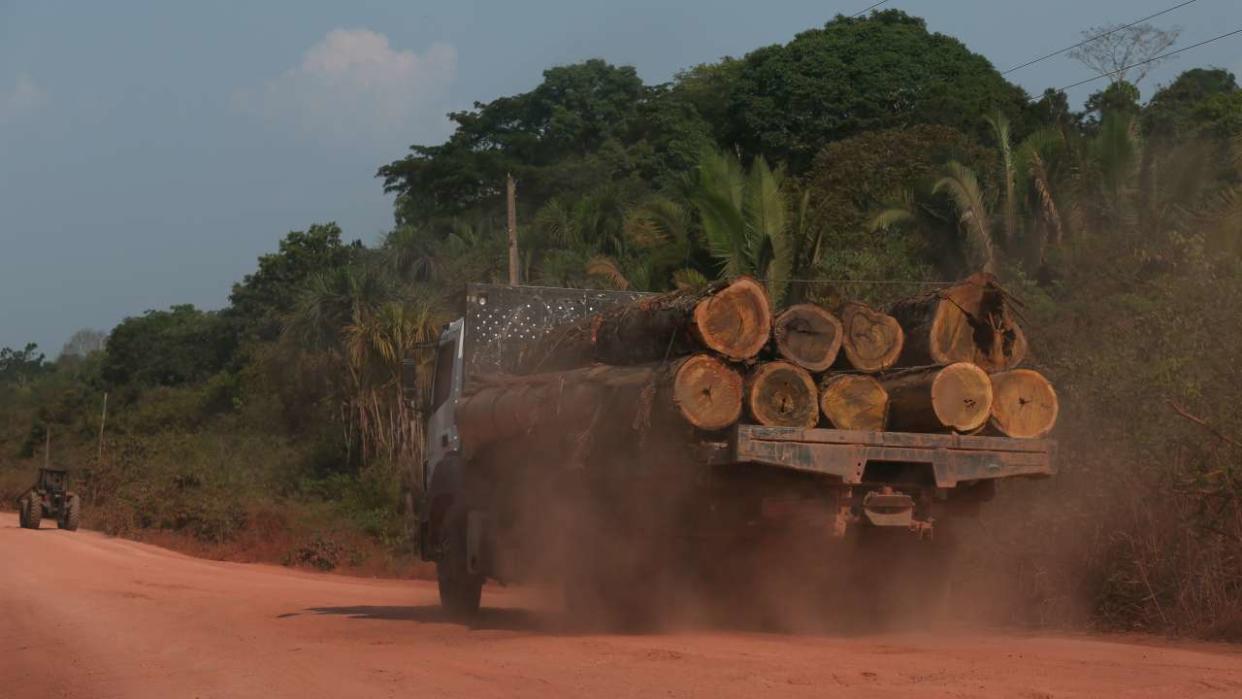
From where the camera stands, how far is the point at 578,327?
38.5 feet

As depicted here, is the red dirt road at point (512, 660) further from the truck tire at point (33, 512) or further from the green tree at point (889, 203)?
the truck tire at point (33, 512)

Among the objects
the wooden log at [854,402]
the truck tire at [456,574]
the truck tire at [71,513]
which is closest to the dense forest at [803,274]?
the truck tire at [71,513]

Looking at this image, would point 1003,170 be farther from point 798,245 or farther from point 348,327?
point 348,327

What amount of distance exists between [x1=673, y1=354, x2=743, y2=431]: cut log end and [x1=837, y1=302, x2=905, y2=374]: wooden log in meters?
0.96

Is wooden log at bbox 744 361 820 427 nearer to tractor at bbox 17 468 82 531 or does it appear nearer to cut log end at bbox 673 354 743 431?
cut log end at bbox 673 354 743 431

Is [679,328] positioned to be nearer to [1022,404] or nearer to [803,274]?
[1022,404]

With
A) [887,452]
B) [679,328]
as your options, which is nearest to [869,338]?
[887,452]

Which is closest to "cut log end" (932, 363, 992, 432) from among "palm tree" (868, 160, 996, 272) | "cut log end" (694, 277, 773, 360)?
"cut log end" (694, 277, 773, 360)

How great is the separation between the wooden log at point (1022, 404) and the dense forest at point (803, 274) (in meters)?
1.82

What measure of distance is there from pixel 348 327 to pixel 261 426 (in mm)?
12011

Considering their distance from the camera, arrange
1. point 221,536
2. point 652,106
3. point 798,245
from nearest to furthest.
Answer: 1. point 798,245
2. point 221,536
3. point 652,106

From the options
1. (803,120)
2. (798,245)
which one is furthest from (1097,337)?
(803,120)

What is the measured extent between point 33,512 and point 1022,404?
3462 cm

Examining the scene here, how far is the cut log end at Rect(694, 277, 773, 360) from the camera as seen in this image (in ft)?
29.1
